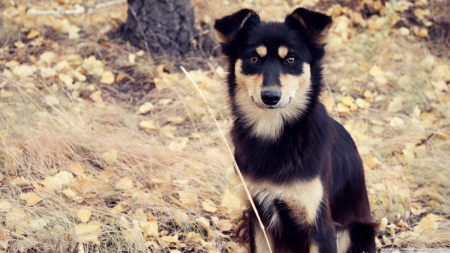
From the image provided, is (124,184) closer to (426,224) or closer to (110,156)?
(110,156)

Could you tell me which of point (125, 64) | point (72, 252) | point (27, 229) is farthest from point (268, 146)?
point (125, 64)

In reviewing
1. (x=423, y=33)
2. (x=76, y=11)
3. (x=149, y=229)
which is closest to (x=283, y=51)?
(x=149, y=229)

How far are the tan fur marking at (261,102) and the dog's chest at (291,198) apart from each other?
13.4 inches

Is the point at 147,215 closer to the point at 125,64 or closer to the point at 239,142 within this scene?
the point at 239,142

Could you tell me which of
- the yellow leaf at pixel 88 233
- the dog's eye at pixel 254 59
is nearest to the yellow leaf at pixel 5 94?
the yellow leaf at pixel 88 233

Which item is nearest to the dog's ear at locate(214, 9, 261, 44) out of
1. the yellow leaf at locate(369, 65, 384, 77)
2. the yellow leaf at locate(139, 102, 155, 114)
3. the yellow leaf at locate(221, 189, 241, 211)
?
the yellow leaf at locate(221, 189, 241, 211)

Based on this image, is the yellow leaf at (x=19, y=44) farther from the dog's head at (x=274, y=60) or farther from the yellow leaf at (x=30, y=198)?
the dog's head at (x=274, y=60)

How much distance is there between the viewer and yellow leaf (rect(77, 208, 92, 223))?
381 cm

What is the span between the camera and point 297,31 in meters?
Answer: 3.52

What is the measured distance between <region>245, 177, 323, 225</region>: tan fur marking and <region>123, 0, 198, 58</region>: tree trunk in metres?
3.56

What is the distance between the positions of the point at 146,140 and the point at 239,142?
5.64 ft

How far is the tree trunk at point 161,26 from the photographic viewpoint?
6.43m

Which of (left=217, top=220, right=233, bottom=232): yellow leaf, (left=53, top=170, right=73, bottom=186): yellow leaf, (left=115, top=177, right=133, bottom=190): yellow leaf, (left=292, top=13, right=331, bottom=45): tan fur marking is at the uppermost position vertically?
(left=292, top=13, right=331, bottom=45): tan fur marking

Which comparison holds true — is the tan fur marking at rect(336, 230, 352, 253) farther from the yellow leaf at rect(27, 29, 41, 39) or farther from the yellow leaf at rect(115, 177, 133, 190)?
the yellow leaf at rect(27, 29, 41, 39)
